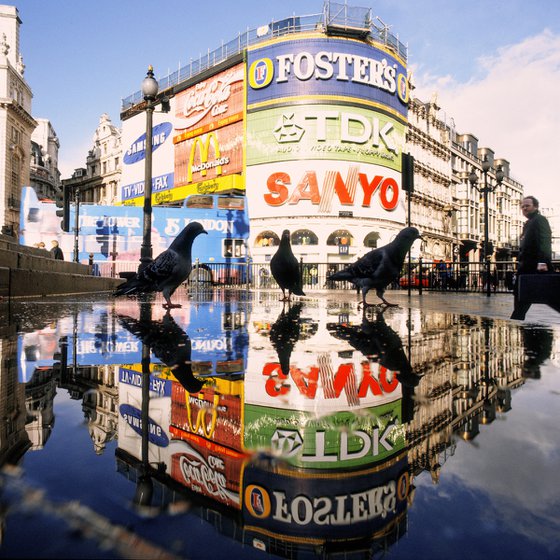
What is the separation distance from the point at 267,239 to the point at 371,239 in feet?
28.9

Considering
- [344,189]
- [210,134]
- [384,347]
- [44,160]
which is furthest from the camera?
[44,160]

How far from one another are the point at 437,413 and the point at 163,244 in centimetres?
2105

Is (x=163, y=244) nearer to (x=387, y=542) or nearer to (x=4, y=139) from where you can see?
(x=387, y=542)

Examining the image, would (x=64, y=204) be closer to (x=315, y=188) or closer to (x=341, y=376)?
(x=341, y=376)

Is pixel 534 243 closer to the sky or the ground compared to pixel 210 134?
closer to the ground

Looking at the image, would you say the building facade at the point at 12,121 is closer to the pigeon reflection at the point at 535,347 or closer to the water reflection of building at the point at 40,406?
the water reflection of building at the point at 40,406

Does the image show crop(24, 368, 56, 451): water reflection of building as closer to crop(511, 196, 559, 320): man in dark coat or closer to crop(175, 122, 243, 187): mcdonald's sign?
crop(511, 196, 559, 320): man in dark coat

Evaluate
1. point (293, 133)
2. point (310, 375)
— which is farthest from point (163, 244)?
point (310, 375)

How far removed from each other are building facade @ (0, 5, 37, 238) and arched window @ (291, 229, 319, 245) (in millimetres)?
30370

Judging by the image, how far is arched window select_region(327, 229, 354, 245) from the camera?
114 ft

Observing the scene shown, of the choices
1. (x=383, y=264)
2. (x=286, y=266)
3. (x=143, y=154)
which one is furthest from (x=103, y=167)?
(x=383, y=264)

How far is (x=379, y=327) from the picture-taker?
451 centimetres

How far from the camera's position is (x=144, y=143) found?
46.6m

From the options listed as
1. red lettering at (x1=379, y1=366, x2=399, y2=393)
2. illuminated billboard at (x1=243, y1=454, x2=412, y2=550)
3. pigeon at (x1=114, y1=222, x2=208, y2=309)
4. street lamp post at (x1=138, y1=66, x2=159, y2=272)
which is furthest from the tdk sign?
illuminated billboard at (x1=243, y1=454, x2=412, y2=550)
